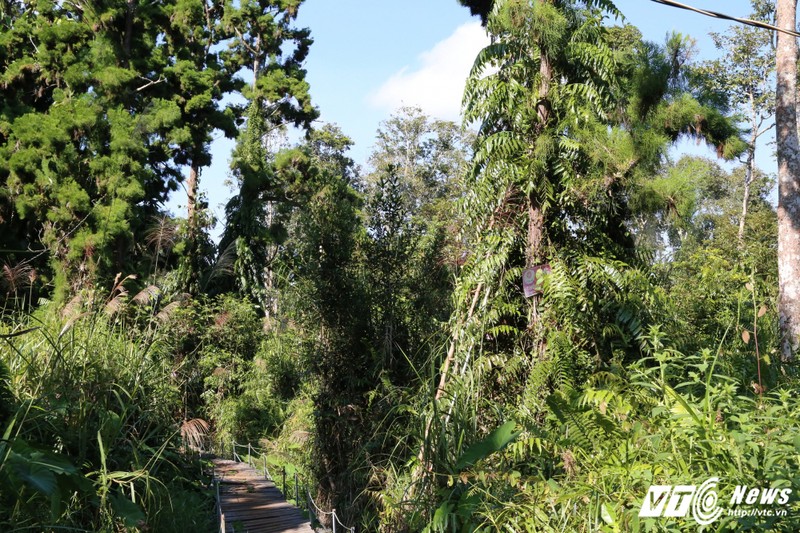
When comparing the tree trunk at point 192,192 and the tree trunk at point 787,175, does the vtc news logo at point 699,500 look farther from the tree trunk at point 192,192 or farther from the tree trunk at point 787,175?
the tree trunk at point 192,192

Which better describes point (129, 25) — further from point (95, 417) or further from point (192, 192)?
point (95, 417)

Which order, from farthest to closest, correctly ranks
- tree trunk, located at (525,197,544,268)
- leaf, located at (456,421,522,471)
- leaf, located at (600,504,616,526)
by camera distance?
tree trunk, located at (525,197,544,268)
leaf, located at (456,421,522,471)
leaf, located at (600,504,616,526)

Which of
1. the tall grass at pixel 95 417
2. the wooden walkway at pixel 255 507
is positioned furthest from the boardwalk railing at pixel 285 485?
the tall grass at pixel 95 417

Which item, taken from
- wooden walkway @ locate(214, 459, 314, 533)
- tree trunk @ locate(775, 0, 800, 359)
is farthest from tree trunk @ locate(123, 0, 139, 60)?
tree trunk @ locate(775, 0, 800, 359)

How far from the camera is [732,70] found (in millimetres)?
25234

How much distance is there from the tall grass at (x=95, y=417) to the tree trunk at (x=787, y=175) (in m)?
6.73

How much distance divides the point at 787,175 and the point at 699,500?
6.37 metres

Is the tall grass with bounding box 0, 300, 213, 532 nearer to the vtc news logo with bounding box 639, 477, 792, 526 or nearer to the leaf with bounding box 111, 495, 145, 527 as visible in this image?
the leaf with bounding box 111, 495, 145, 527

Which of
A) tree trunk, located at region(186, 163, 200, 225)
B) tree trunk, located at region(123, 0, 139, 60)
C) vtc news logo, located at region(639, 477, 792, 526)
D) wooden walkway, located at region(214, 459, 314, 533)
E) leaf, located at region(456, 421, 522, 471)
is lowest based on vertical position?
wooden walkway, located at region(214, 459, 314, 533)

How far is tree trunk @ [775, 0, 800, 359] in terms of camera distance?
8234mm

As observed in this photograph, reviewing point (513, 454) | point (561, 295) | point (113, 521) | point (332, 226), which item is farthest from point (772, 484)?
point (332, 226)

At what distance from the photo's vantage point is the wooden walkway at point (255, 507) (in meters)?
7.27

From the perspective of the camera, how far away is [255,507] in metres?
8.13

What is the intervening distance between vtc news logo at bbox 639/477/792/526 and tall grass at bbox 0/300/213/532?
273 centimetres
